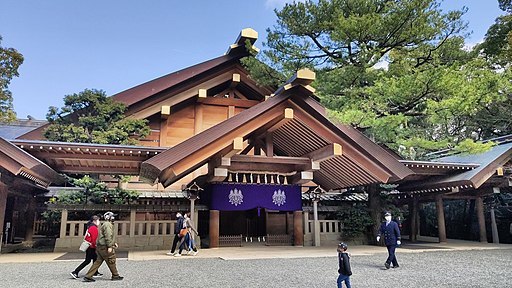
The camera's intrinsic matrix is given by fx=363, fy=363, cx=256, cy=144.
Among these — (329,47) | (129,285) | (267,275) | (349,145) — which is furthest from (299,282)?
(329,47)

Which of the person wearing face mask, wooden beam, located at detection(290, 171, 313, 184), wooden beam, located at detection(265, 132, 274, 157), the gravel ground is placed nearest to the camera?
Result: the gravel ground

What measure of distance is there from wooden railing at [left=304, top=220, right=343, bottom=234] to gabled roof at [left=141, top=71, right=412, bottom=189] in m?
2.59

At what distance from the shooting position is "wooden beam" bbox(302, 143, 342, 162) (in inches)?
410

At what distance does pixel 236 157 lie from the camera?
36.6 feet

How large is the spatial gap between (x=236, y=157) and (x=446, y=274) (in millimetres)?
6318

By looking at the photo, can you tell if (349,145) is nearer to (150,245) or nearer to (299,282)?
(299,282)

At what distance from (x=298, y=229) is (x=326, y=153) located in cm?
364

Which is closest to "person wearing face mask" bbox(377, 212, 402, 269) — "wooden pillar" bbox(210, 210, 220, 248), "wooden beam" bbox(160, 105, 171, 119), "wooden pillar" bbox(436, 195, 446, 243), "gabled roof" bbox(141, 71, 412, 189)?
"gabled roof" bbox(141, 71, 412, 189)

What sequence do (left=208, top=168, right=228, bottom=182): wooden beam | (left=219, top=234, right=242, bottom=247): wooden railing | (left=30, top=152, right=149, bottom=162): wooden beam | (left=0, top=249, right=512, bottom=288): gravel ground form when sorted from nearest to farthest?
(left=0, top=249, right=512, bottom=288): gravel ground → (left=30, top=152, right=149, bottom=162): wooden beam → (left=208, top=168, right=228, bottom=182): wooden beam → (left=219, top=234, right=242, bottom=247): wooden railing

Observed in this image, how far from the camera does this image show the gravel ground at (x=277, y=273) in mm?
6078

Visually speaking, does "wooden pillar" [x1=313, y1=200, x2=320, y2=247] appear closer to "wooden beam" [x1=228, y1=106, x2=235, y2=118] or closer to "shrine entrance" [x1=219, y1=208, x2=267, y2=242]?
"shrine entrance" [x1=219, y1=208, x2=267, y2=242]

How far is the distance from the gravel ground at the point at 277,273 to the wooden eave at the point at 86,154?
2.84 meters

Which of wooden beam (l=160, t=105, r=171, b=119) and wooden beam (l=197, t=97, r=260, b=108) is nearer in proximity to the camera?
wooden beam (l=160, t=105, r=171, b=119)

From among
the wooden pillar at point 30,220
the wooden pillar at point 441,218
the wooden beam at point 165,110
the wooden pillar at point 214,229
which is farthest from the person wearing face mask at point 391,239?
the wooden pillar at point 30,220
